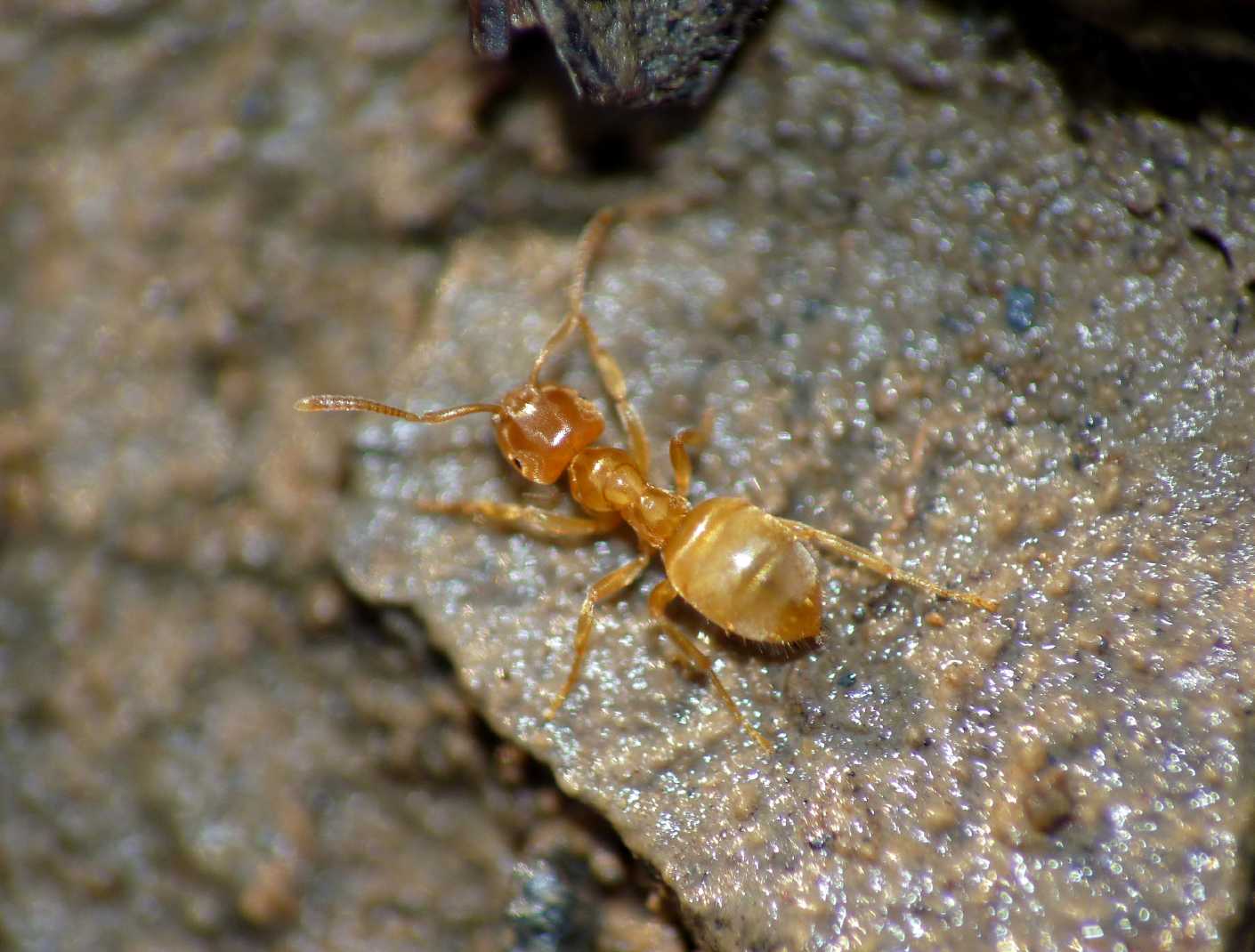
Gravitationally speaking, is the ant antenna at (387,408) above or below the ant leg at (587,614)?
above

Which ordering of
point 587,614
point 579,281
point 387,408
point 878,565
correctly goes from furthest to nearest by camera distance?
point 579,281 < point 387,408 < point 587,614 < point 878,565

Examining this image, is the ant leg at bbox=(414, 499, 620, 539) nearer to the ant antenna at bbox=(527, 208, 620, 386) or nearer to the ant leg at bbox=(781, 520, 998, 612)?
the ant antenna at bbox=(527, 208, 620, 386)

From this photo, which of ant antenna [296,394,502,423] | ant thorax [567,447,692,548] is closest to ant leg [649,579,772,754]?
ant thorax [567,447,692,548]

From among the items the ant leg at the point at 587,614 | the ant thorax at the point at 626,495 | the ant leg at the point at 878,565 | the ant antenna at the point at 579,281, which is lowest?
the ant leg at the point at 587,614

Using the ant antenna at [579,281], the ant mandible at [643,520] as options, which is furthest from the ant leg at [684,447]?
the ant antenna at [579,281]

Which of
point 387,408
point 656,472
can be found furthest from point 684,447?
point 387,408

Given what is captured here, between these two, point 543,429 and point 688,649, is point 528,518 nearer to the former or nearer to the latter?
point 543,429

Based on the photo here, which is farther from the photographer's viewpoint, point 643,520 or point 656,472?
point 656,472

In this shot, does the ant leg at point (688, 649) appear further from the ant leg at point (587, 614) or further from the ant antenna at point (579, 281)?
the ant antenna at point (579, 281)
